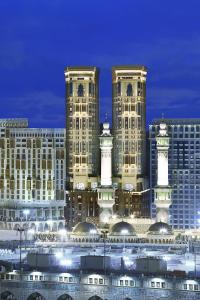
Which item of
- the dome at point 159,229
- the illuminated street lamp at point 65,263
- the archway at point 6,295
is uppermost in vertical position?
the dome at point 159,229

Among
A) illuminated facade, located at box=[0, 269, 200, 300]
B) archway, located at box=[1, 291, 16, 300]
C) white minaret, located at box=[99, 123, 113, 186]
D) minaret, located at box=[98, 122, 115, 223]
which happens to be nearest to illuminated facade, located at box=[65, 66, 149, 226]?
white minaret, located at box=[99, 123, 113, 186]

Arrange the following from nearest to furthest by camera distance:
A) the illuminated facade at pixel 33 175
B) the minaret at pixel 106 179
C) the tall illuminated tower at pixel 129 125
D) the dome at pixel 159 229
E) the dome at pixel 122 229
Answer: the dome at pixel 159 229, the dome at pixel 122 229, the minaret at pixel 106 179, the illuminated facade at pixel 33 175, the tall illuminated tower at pixel 129 125

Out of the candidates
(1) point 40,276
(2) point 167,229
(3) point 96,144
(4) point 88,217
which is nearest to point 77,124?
(3) point 96,144

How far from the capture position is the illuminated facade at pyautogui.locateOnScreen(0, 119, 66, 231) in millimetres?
82625

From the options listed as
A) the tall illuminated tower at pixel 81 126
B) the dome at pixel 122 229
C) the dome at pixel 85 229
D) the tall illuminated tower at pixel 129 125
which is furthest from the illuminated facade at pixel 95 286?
the tall illuminated tower at pixel 129 125

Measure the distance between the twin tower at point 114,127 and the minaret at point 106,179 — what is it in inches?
192

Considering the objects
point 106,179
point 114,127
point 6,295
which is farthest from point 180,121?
point 6,295

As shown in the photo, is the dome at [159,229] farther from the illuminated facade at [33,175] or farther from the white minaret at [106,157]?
the illuminated facade at [33,175]

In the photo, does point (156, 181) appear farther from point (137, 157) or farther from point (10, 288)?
point (10, 288)

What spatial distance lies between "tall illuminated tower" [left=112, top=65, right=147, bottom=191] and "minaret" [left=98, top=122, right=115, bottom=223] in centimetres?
497

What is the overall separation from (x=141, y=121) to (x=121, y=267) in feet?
123

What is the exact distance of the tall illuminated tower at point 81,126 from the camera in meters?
84.9

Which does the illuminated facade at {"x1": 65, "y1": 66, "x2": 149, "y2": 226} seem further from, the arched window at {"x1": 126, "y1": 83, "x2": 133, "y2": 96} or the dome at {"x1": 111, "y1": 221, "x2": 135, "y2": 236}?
the dome at {"x1": 111, "y1": 221, "x2": 135, "y2": 236}

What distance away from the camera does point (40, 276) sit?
5016 centimetres
